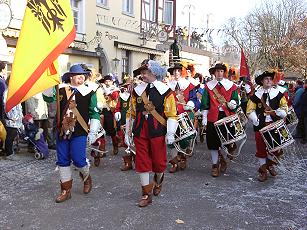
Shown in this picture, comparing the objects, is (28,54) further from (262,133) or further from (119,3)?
(119,3)

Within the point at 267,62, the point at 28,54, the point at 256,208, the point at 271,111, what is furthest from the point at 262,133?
the point at 267,62

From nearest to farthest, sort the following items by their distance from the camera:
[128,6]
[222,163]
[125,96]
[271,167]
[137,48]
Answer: [271,167] < [222,163] < [125,96] < [128,6] < [137,48]

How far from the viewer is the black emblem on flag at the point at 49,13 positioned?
518 cm

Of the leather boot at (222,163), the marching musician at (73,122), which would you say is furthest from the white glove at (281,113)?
the marching musician at (73,122)

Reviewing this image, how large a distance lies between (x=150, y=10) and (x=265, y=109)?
53.5 feet

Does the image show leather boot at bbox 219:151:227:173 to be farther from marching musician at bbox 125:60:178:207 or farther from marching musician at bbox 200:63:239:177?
marching musician at bbox 125:60:178:207

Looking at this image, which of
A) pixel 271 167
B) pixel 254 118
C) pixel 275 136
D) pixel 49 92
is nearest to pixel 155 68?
pixel 49 92

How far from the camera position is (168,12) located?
24.7 meters

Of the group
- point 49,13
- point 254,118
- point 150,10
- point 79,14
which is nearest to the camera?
point 49,13

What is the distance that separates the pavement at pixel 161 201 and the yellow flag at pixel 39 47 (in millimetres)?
1420

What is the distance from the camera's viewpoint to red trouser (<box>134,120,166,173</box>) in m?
5.62

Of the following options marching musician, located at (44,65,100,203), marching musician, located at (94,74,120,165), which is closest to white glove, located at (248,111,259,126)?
marching musician, located at (44,65,100,203)

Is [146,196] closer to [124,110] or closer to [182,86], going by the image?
[124,110]

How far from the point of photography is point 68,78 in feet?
19.4
